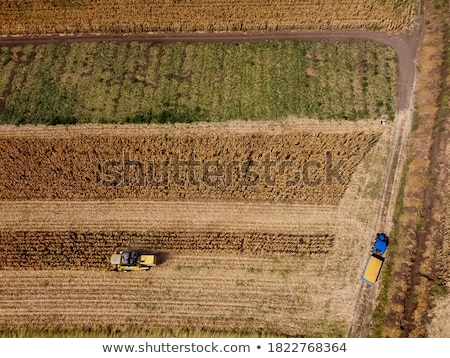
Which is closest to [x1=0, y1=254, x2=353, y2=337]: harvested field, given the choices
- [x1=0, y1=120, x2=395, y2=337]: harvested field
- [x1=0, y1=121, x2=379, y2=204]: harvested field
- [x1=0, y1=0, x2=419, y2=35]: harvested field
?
[x1=0, y1=120, x2=395, y2=337]: harvested field

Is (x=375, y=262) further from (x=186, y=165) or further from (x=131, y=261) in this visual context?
(x=131, y=261)

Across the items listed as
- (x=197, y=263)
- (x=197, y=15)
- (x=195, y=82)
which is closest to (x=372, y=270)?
(x=197, y=263)

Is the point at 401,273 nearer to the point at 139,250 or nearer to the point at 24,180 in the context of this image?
the point at 139,250

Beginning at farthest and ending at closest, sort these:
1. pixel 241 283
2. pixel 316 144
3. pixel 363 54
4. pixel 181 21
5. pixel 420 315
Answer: pixel 181 21, pixel 363 54, pixel 316 144, pixel 241 283, pixel 420 315

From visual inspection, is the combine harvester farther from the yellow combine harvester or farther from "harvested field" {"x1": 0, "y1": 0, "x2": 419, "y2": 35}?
"harvested field" {"x1": 0, "y1": 0, "x2": 419, "y2": 35}

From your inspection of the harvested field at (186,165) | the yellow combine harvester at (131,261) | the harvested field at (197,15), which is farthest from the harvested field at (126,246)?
the harvested field at (197,15)

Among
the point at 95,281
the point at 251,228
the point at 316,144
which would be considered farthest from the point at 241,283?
the point at 316,144
